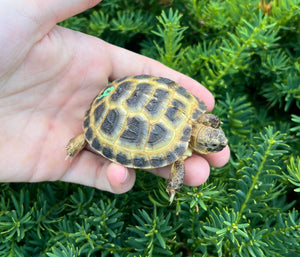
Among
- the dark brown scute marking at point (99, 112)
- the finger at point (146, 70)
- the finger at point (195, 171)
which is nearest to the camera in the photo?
the finger at point (195, 171)

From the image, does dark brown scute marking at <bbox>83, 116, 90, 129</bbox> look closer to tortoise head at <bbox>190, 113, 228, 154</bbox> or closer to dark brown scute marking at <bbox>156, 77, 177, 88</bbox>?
dark brown scute marking at <bbox>156, 77, 177, 88</bbox>

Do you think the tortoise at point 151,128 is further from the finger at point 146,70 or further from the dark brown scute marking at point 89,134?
the finger at point 146,70

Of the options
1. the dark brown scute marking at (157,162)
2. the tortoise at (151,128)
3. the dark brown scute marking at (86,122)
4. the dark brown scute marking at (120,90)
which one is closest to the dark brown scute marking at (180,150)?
the tortoise at (151,128)

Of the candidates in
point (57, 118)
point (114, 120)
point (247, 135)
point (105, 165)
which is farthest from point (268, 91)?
point (57, 118)

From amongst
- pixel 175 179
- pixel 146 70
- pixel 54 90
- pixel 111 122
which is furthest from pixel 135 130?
pixel 54 90

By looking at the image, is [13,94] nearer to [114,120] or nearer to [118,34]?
[114,120]

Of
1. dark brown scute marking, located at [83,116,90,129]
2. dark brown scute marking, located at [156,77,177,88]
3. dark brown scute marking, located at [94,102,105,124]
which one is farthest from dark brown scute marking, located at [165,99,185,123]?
dark brown scute marking, located at [83,116,90,129]
